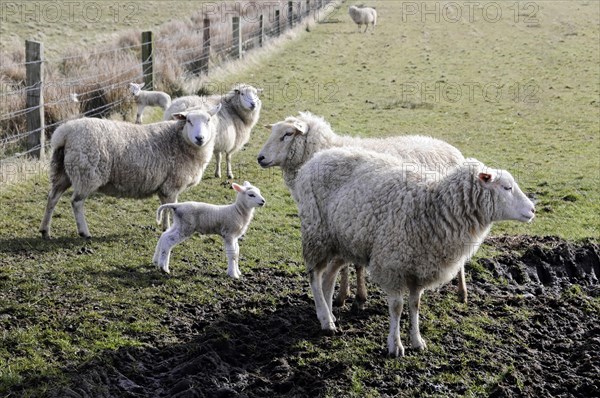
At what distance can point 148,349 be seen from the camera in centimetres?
602

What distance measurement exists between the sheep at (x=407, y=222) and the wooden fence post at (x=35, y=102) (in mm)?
6410

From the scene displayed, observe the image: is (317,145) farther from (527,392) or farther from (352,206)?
(527,392)

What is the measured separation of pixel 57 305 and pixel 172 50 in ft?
45.0

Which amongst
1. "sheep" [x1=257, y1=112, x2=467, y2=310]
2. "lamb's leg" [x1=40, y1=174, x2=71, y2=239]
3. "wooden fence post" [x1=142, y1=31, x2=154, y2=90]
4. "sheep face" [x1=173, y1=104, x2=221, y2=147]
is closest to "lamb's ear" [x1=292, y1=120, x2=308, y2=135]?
"sheep" [x1=257, y1=112, x2=467, y2=310]

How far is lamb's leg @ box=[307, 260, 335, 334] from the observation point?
6520 millimetres

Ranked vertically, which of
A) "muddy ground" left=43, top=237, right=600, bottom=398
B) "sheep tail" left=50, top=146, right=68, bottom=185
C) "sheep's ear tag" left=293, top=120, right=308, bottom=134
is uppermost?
"sheep's ear tag" left=293, top=120, right=308, bottom=134

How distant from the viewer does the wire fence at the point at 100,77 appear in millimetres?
12370

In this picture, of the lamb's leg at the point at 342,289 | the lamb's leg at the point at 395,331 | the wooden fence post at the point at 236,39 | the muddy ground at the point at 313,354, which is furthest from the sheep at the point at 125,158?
the wooden fence post at the point at 236,39

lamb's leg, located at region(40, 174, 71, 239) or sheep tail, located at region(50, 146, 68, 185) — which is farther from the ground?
sheep tail, located at region(50, 146, 68, 185)

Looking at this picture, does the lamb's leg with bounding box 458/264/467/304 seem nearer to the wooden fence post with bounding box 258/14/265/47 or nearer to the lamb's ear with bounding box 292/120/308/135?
the lamb's ear with bounding box 292/120/308/135

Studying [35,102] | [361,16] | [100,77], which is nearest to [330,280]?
[35,102]

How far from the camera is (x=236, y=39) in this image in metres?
22.3

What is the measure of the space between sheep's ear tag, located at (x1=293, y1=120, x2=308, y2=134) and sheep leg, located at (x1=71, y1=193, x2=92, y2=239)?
2.56 m

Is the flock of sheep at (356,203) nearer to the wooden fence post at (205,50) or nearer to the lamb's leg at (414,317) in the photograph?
the lamb's leg at (414,317)
